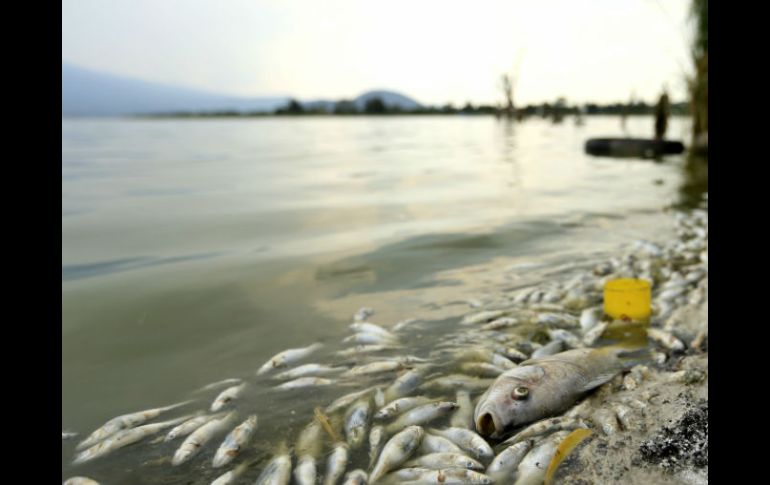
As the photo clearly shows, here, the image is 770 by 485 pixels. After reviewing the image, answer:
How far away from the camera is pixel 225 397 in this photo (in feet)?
11.3

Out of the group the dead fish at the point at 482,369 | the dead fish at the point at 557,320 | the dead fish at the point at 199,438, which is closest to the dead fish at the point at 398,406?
the dead fish at the point at 482,369

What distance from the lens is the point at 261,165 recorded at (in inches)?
717

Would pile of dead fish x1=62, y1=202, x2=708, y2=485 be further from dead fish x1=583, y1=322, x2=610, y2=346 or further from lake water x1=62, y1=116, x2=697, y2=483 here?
lake water x1=62, y1=116, x2=697, y2=483

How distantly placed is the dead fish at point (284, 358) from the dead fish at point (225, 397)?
0.31m

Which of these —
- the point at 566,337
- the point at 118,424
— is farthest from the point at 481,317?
the point at 118,424

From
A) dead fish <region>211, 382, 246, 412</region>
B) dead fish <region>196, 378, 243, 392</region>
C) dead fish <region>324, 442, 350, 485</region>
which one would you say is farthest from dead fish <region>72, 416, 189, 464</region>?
dead fish <region>324, 442, 350, 485</region>

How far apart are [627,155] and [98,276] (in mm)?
18205

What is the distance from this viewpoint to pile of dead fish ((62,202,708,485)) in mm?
2686

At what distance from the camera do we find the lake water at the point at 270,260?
3889 millimetres

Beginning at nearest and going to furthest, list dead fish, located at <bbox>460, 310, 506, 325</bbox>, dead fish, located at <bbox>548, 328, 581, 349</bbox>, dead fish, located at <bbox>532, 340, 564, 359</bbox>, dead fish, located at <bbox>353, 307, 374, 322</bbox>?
1. dead fish, located at <bbox>532, 340, 564, 359</bbox>
2. dead fish, located at <bbox>548, 328, 581, 349</bbox>
3. dead fish, located at <bbox>460, 310, 506, 325</bbox>
4. dead fish, located at <bbox>353, 307, 374, 322</bbox>

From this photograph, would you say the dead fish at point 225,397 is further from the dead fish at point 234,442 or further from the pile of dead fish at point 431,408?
the dead fish at point 234,442

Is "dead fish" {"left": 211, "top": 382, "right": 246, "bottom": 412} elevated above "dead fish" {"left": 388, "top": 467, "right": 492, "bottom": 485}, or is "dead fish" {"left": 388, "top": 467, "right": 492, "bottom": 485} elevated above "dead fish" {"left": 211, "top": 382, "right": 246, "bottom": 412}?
"dead fish" {"left": 211, "top": 382, "right": 246, "bottom": 412}

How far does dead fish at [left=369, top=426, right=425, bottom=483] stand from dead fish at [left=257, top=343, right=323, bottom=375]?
132 cm
